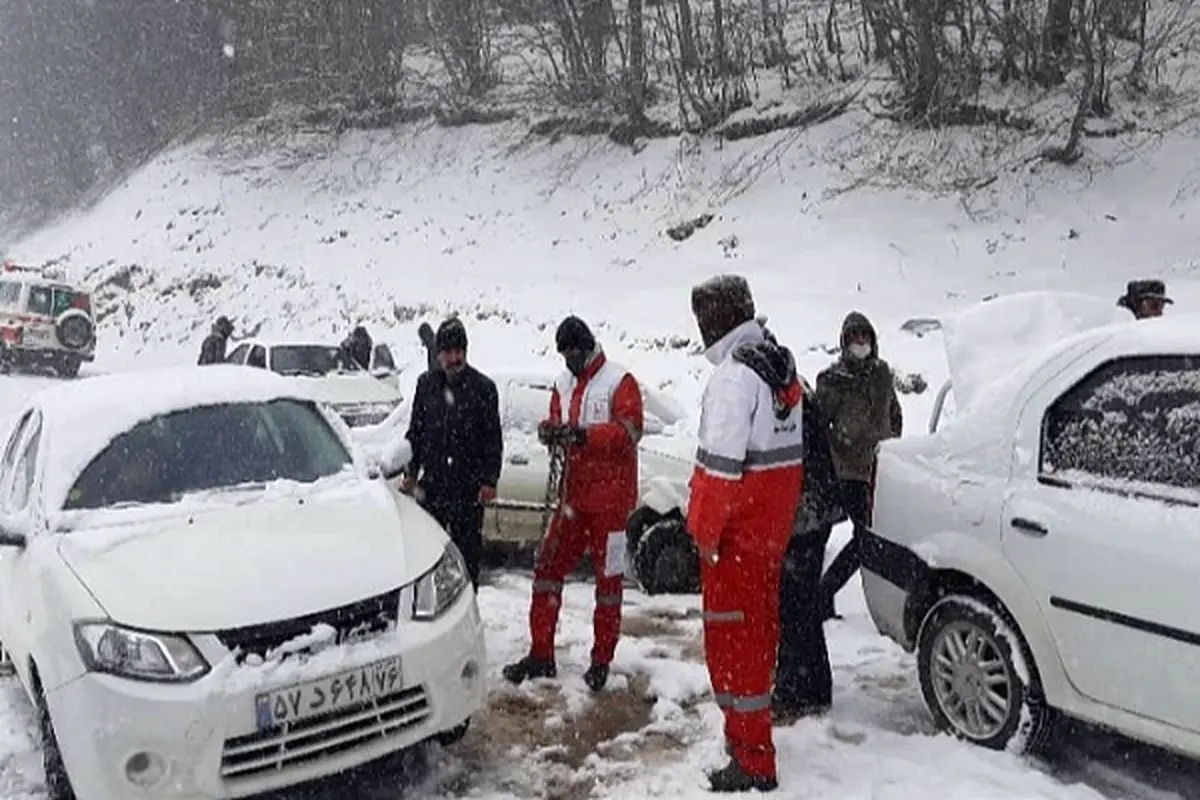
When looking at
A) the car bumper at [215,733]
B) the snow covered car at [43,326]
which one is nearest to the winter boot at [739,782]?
the car bumper at [215,733]

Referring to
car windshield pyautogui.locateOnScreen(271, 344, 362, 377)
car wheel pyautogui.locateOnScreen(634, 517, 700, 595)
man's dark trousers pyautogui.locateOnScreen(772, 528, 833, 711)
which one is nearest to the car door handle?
man's dark trousers pyautogui.locateOnScreen(772, 528, 833, 711)

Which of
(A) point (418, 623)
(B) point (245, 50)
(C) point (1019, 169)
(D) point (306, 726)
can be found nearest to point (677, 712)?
(A) point (418, 623)

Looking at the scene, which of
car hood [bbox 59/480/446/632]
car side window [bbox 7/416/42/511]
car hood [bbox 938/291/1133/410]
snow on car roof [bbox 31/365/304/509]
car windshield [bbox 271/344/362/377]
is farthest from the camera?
car windshield [bbox 271/344/362/377]

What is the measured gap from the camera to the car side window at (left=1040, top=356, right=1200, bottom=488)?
12.8 ft

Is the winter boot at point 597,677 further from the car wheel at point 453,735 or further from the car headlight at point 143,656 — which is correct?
the car headlight at point 143,656

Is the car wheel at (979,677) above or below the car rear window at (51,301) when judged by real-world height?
below

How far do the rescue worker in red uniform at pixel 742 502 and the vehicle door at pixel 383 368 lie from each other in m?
9.08

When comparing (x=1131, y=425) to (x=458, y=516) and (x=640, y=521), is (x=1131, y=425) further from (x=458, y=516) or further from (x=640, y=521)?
(x=640, y=521)

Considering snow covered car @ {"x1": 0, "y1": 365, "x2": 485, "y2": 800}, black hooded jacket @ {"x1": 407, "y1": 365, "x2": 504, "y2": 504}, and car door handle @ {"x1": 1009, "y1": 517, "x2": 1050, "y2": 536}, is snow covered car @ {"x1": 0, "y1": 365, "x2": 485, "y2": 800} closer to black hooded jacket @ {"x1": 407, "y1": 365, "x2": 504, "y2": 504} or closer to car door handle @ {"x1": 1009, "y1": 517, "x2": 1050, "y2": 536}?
black hooded jacket @ {"x1": 407, "y1": 365, "x2": 504, "y2": 504}

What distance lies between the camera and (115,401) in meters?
5.27

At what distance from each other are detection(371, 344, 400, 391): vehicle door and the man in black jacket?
705cm

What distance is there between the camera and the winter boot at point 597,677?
5426 mm

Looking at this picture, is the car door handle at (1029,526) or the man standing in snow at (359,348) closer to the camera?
the car door handle at (1029,526)

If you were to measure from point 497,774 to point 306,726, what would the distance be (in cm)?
92
